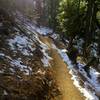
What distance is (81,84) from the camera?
2284 cm

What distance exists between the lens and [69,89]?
2091 cm

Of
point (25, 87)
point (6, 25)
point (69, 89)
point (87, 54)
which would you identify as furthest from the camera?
point (87, 54)

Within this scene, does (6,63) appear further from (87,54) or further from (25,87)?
(87,54)

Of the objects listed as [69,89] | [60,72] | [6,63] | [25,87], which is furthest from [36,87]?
[60,72]

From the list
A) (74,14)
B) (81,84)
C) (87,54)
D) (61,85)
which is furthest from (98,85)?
(74,14)

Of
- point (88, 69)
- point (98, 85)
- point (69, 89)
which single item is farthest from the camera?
point (88, 69)

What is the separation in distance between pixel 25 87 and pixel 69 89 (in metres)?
6.17

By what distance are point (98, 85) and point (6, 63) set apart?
10.6 meters

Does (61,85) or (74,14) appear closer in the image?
(61,85)

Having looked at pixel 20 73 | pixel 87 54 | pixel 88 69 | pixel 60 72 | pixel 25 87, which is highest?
pixel 87 54

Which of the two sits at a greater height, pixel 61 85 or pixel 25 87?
pixel 61 85

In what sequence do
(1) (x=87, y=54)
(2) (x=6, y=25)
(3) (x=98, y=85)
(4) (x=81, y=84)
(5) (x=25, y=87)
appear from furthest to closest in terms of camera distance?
(1) (x=87, y=54) → (2) (x=6, y=25) → (3) (x=98, y=85) → (4) (x=81, y=84) → (5) (x=25, y=87)

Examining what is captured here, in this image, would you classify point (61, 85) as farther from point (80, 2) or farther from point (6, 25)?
point (80, 2)

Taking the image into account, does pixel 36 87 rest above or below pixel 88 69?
below
